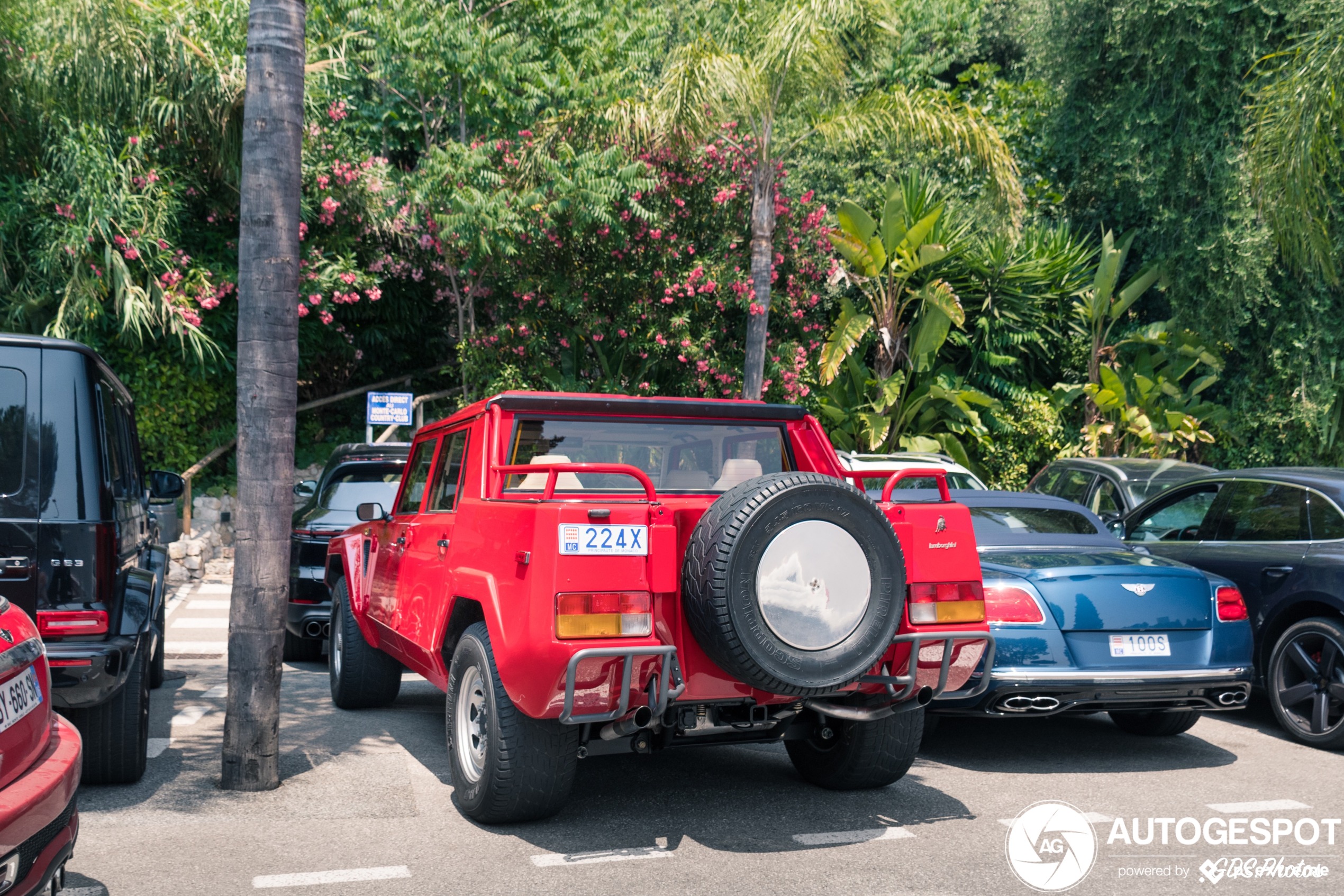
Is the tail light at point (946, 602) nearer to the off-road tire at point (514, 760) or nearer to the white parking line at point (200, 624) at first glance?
the off-road tire at point (514, 760)

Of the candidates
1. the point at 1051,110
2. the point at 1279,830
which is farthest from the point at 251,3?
the point at 1051,110

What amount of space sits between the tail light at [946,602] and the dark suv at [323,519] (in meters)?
4.99

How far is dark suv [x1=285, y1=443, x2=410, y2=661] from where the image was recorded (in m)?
8.73

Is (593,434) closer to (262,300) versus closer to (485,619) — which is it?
(485,619)

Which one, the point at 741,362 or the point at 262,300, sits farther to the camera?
the point at 741,362

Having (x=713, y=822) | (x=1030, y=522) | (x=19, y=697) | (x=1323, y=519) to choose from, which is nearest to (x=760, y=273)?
(x=1030, y=522)

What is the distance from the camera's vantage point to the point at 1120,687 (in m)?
5.61

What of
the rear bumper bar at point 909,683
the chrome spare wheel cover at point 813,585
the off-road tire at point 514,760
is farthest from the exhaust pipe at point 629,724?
the rear bumper bar at point 909,683

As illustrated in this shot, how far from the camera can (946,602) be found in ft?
15.6

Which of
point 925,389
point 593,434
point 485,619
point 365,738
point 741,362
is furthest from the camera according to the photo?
point 925,389

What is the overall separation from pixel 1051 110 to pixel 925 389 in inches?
296

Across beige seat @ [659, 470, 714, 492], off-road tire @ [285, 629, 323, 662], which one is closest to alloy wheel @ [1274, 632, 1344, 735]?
beige seat @ [659, 470, 714, 492]

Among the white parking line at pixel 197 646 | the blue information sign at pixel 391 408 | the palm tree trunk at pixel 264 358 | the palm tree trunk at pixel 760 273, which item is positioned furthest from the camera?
the palm tree trunk at pixel 760 273

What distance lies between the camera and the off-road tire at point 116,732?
203 inches
